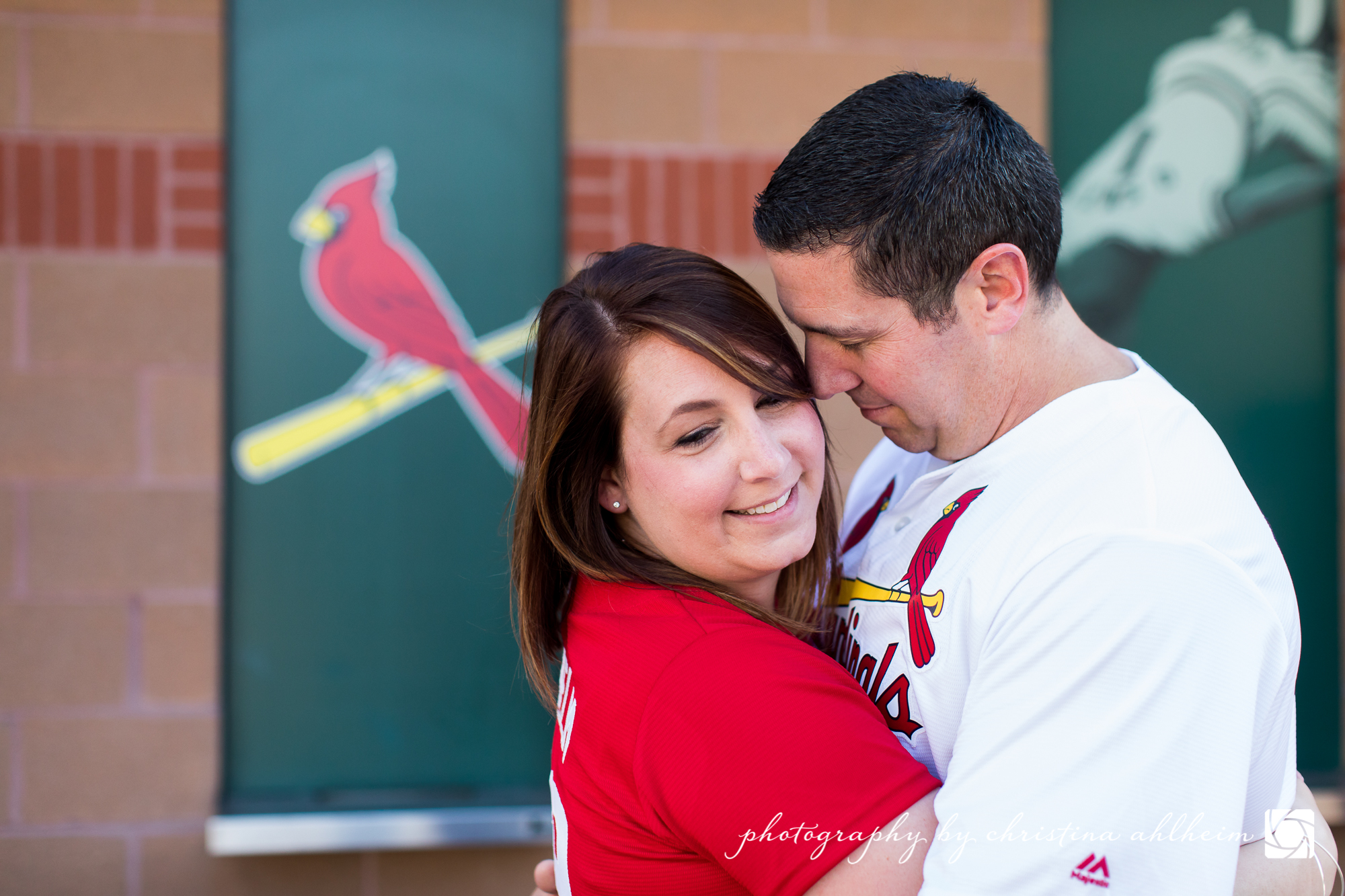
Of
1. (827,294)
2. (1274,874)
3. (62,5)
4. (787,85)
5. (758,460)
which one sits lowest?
(1274,874)

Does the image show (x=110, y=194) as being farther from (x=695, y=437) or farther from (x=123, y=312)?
(x=695, y=437)

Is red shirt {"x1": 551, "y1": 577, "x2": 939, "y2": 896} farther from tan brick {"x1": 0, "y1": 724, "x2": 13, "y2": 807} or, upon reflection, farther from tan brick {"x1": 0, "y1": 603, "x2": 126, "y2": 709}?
tan brick {"x1": 0, "y1": 724, "x2": 13, "y2": 807}

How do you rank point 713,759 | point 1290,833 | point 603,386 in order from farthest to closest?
1. point 603,386
2. point 1290,833
3. point 713,759

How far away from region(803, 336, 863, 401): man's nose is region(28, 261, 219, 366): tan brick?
213cm

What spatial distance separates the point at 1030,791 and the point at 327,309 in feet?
8.65

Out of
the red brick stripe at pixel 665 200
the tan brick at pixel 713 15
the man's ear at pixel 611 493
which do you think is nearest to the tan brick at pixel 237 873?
the man's ear at pixel 611 493

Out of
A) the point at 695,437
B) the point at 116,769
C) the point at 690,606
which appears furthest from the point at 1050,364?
the point at 116,769

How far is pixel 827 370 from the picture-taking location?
5.27ft

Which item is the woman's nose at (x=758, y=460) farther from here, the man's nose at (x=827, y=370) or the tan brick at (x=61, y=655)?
the tan brick at (x=61, y=655)

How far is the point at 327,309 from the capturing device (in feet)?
10.1

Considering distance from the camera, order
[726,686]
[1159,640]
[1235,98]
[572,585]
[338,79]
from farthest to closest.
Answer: [1235,98]
[338,79]
[572,585]
[726,686]
[1159,640]

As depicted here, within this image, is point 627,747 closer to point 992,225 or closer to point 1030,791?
point 1030,791

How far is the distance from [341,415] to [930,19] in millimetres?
2358

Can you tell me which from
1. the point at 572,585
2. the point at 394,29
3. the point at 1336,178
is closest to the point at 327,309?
the point at 394,29
